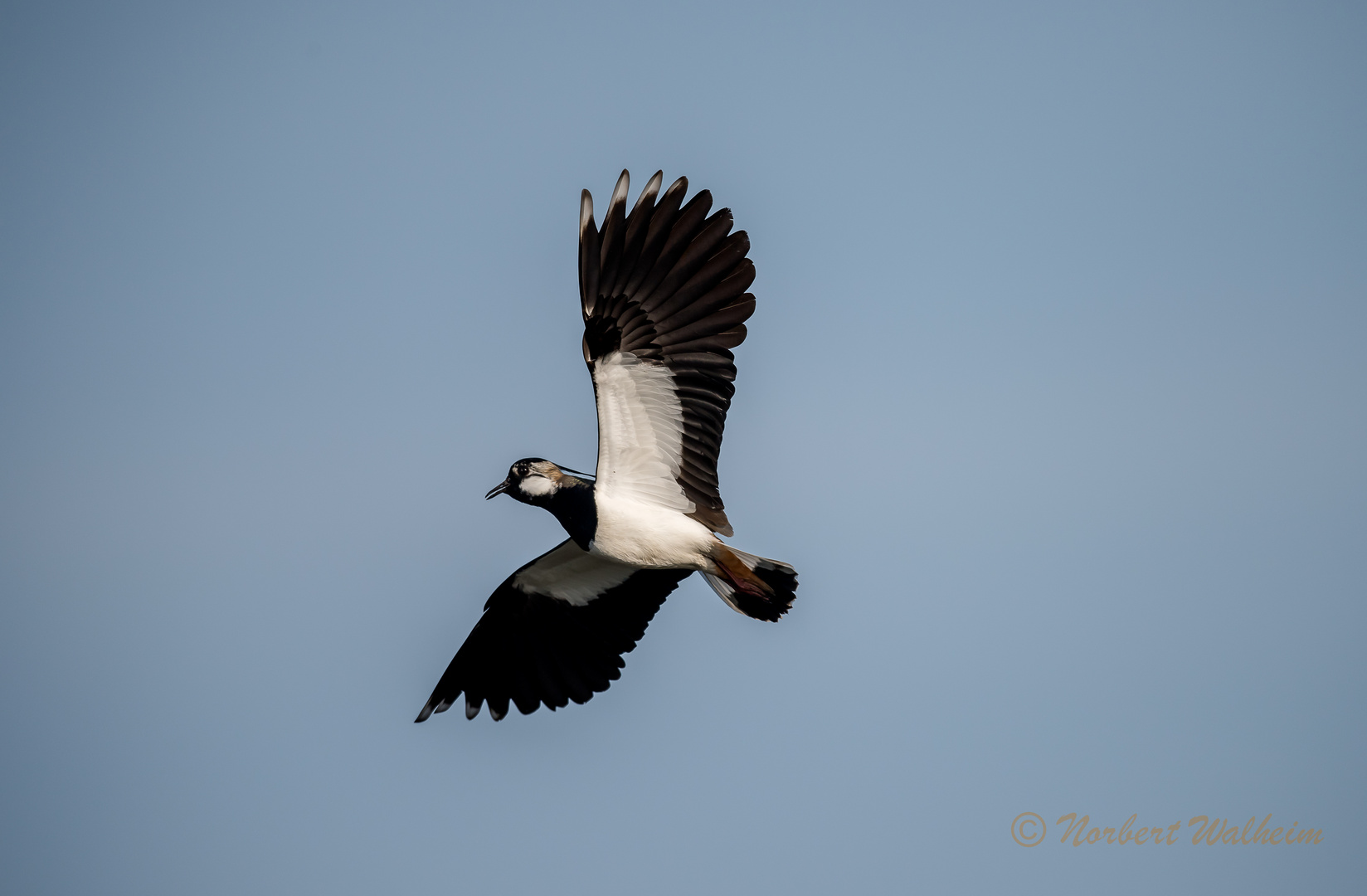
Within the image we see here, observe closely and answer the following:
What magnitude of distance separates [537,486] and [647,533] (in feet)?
3.55

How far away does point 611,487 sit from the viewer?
938 centimetres

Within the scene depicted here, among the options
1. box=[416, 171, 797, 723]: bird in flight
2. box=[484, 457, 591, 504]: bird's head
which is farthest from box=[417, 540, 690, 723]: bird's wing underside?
box=[484, 457, 591, 504]: bird's head

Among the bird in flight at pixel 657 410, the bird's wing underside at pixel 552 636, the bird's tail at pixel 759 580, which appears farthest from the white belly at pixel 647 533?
the bird's wing underside at pixel 552 636

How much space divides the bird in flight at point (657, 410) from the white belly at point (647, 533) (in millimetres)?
10

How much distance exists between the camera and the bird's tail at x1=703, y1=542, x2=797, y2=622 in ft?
30.2

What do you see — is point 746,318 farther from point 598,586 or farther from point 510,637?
point 510,637

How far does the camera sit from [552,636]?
35.7ft

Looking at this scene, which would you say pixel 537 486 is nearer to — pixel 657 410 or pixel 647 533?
pixel 647 533

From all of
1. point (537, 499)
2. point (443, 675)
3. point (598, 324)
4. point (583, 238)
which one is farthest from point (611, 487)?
point (443, 675)

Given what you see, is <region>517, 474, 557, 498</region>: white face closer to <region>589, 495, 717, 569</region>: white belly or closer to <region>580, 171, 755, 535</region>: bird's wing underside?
<region>589, 495, 717, 569</region>: white belly

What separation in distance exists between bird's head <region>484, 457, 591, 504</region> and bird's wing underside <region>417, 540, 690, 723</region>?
4.28 ft

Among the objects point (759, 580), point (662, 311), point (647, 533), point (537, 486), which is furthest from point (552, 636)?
point (662, 311)

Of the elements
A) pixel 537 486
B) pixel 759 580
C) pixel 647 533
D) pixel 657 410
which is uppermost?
pixel 657 410

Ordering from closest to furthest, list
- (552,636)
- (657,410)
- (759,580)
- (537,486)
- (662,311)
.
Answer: (662,311)
(657,410)
(759,580)
(537,486)
(552,636)
